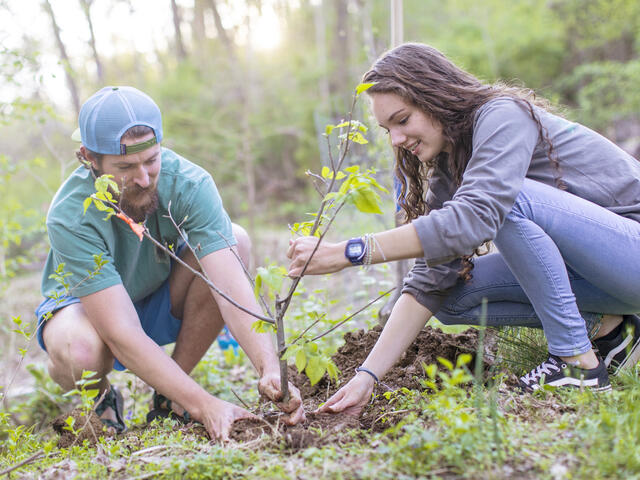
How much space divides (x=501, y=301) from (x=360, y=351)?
75 cm

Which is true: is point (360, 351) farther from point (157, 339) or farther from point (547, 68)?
point (547, 68)

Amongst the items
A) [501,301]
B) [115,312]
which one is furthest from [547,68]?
[115,312]

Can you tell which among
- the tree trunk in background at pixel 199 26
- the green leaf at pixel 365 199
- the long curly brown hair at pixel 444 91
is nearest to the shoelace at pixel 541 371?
the long curly brown hair at pixel 444 91

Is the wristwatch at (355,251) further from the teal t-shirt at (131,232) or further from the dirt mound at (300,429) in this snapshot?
the teal t-shirt at (131,232)

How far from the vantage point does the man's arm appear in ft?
6.95

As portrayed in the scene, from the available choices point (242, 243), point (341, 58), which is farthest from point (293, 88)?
point (242, 243)

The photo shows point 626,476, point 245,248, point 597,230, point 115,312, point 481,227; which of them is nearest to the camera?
point 626,476

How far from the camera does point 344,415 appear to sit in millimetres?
2096

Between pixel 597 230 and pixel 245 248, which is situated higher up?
pixel 597 230

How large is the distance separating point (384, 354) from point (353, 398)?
226 millimetres

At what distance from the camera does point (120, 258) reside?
276cm

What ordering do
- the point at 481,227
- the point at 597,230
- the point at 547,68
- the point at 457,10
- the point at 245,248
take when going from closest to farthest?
the point at 481,227
the point at 597,230
the point at 245,248
the point at 547,68
the point at 457,10

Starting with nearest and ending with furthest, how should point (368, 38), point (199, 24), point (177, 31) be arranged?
1. point (368, 38)
2. point (177, 31)
3. point (199, 24)

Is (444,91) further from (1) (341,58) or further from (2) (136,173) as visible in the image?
(1) (341,58)
